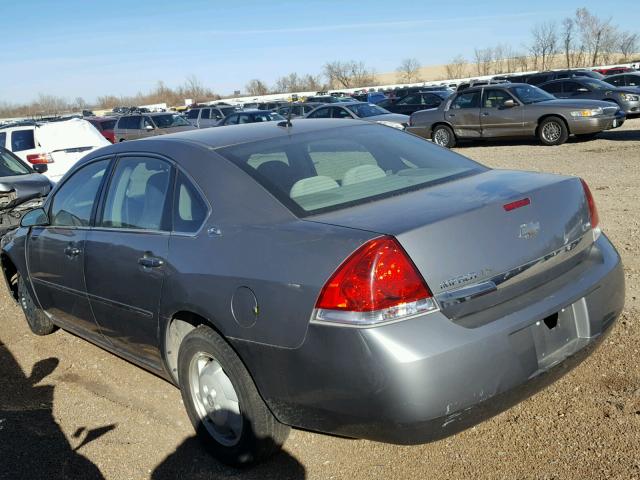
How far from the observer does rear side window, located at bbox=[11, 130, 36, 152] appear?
1457 centimetres

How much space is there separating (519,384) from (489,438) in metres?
0.73

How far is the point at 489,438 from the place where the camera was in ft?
10.9

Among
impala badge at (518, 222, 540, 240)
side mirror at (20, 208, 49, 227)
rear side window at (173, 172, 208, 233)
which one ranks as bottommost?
side mirror at (20, 208, 49, 227)

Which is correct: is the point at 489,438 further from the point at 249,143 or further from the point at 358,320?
the point at 249,143

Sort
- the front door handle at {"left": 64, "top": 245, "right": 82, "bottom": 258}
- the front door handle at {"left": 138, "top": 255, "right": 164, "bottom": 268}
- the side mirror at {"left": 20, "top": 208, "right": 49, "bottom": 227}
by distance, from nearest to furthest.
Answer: the front door handle at {"left": 138, "top": 255, "right": 164, "bottom": 268} → the front door handle at {"left": 64, "top": 245, "right": 82, "bottom": 258} → the side mirror at {"left": 20, "top": 208, "right": 49, "bottom": 227}

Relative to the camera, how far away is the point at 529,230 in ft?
9.46

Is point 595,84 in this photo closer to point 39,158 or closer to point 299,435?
point 39,158

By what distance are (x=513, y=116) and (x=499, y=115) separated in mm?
417

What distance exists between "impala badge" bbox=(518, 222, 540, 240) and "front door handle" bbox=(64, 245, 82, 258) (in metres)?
2.77

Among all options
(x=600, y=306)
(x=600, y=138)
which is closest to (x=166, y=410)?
(x=600, y=306)

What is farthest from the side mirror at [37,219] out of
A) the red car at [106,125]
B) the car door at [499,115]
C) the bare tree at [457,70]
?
the bare tree at [457,70]

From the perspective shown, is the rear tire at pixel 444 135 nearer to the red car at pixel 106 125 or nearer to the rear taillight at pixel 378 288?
the red car at pixel 106 125

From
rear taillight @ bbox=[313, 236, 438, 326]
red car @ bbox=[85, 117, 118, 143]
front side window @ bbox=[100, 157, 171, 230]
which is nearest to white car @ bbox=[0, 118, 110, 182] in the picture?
front side window @ bbox=[100, 157, 171, 230]

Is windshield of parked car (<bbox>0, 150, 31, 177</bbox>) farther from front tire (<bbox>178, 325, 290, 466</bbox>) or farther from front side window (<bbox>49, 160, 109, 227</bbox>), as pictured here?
front tire (<bbox>178, 325, 290, 466</bbox>)
